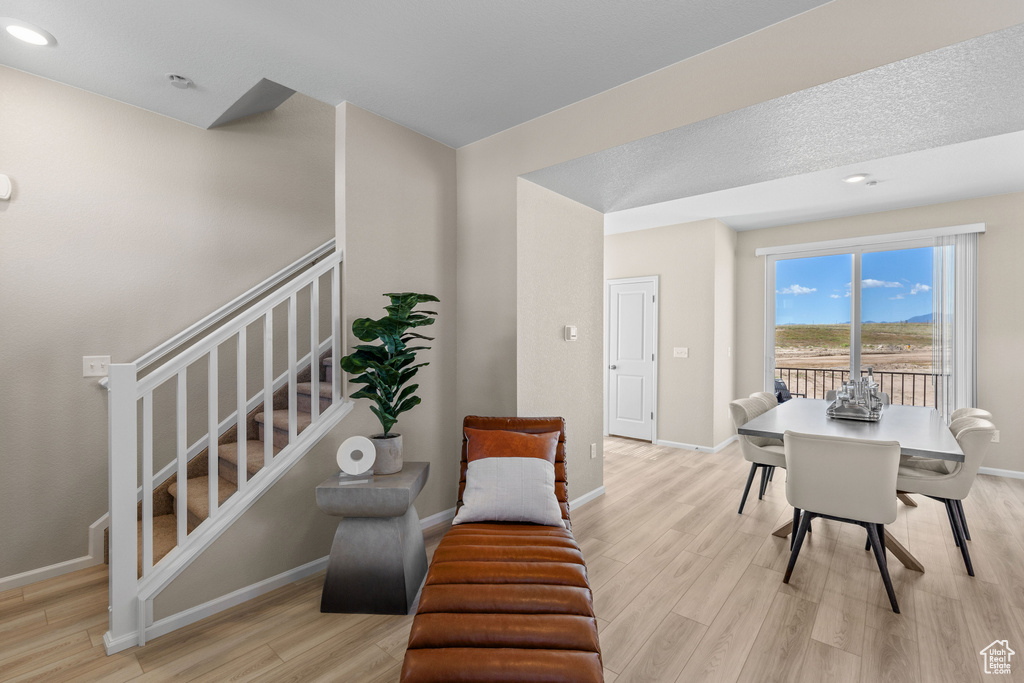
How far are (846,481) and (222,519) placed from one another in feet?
9.94

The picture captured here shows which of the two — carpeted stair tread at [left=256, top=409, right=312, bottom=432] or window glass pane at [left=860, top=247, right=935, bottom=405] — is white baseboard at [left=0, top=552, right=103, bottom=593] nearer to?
carpeted stair tread at [left=256, top=409, right=312, bottom=432]

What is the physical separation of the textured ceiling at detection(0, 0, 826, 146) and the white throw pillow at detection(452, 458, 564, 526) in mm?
2025

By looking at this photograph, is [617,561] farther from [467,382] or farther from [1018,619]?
[1018,619]

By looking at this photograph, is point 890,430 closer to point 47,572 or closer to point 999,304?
point 999,304

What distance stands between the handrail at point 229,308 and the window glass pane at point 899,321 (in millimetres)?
5631

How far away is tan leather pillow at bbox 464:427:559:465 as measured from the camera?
2326mm

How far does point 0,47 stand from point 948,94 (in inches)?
174

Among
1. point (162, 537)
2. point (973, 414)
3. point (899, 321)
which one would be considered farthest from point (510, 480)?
point (899, 321)

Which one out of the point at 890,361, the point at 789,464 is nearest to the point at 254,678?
the point at 789,464

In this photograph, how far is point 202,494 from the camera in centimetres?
242

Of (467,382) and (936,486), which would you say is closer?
(936,486)

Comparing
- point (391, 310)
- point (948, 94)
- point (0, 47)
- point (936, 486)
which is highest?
point (0, 47)

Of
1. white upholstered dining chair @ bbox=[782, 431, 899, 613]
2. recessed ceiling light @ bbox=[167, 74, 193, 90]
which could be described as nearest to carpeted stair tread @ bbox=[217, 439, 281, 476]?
recessed ceiling light @ bbox=[167, 74, 193, 90]

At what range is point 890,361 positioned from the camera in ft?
16.4
